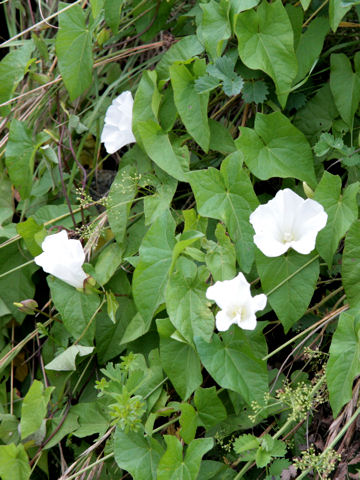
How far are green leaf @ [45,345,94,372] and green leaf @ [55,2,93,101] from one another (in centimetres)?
61

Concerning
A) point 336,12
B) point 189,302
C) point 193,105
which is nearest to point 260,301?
point 189,302

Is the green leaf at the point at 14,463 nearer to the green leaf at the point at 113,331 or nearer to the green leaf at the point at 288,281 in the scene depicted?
the green leaf at the point at 113,331

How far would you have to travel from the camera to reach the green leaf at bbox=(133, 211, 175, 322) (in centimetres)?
117

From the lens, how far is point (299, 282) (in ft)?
3.75

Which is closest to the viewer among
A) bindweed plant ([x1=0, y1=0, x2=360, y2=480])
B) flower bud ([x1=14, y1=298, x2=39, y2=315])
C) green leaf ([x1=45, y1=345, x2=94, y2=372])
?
bindweed plant ([x1=0, y1=0, x2=360, y2=480])

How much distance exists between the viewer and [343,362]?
1038 millimetres

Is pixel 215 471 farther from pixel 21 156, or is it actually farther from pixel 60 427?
pixel 21 156

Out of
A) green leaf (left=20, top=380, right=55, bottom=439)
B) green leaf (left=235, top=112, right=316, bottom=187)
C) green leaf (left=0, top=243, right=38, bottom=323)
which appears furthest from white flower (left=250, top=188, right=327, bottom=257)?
green leaf (left=0, top=243, right=38, bottom=323)

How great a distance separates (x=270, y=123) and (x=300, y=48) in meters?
0.19

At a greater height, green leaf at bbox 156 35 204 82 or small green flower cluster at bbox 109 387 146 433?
green leaf at bbox 156 35 204 82

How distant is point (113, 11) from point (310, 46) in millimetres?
482

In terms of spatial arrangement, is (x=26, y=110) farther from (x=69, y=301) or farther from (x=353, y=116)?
(x=353, y=116)

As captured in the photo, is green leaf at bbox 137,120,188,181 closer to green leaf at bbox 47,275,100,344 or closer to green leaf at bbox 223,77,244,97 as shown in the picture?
→ green leaf at bbox 223,77,244,97

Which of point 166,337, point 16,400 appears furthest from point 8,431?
point 166,337
